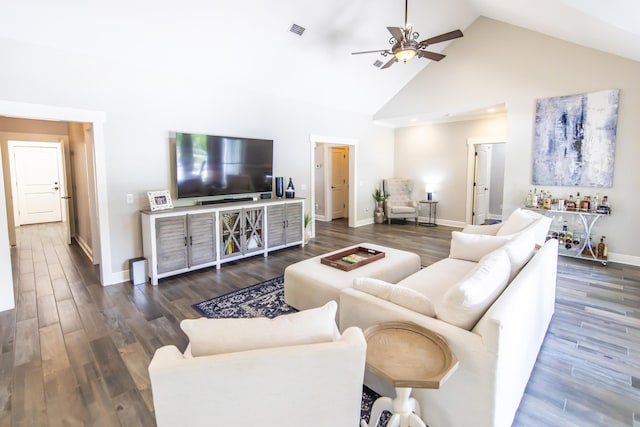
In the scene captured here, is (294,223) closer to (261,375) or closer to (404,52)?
(404,52)

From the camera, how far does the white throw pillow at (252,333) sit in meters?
1.11

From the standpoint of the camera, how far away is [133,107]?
396cm

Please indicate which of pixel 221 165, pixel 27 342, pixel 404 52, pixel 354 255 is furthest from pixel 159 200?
pixel 404 52

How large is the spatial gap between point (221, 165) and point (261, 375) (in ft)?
13.5

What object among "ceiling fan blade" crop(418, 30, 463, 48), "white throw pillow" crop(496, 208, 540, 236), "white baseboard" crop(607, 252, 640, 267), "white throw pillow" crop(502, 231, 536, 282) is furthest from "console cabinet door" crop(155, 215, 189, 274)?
"white baseboard" crop(607, 252, 640, 267)

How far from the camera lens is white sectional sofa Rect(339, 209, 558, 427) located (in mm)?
1461

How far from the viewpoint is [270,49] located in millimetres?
4531

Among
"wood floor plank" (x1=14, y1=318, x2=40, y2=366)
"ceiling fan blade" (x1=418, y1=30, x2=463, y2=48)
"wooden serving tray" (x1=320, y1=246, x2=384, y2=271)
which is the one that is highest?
"ceiling fan blade" (x1=418, y1=30, x2=463, y2=48)

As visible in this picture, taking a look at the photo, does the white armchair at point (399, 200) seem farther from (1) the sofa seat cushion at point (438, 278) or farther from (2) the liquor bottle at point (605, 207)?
(1) the sofa seat cushion at point (438, 278)

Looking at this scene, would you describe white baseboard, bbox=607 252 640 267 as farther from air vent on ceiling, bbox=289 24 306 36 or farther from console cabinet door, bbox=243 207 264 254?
air vent on ceiling, bbox=289 24 306 36

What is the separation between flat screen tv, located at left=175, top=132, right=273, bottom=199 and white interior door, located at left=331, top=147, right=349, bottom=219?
3.35 metres

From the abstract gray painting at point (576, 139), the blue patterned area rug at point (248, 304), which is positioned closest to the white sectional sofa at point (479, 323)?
the blue patterned area rug at point (248, 304)

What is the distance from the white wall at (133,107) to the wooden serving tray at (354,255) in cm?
264

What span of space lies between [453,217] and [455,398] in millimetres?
6825
